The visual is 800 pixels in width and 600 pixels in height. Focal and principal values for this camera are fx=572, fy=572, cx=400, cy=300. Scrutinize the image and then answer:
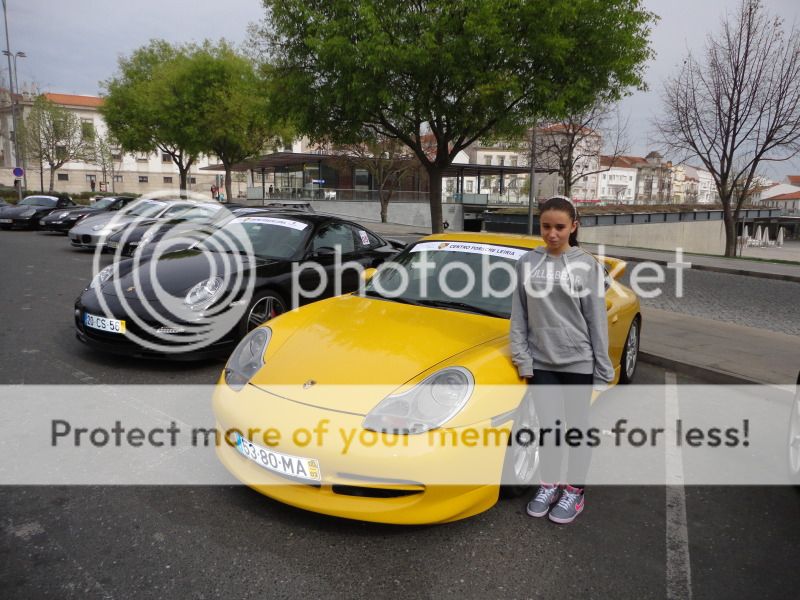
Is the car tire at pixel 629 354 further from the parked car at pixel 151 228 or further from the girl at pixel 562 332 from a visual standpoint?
the parked car at pixel 151 228

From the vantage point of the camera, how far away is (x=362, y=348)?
10.4ft

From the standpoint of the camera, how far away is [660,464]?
372cm

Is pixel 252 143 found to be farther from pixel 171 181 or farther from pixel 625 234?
pixel 171 181

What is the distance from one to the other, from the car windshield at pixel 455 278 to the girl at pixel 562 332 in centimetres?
74

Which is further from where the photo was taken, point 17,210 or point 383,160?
point 383,160

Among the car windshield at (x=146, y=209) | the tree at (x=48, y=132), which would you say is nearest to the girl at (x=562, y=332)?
the car windshield at (x=146, y=209)

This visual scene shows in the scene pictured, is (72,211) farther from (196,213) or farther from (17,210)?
(196,213)

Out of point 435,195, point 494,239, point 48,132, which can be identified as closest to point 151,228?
point 435,195

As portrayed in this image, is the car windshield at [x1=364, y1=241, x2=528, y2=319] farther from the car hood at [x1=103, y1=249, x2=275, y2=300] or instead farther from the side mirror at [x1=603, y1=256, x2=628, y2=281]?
the car hood at [x1=103, y1=249, x2=275, y2=300]

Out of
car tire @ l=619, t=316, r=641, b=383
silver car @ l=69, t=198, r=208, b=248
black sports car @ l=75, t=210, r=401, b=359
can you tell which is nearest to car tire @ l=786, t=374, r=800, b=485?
car tire @ l=619, t=316, r=641, b=383

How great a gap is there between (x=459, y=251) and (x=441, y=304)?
0.51 m

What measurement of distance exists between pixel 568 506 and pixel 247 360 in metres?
1.92

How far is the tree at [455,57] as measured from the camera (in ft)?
35.2

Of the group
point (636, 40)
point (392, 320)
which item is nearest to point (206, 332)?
point (392, 320)
